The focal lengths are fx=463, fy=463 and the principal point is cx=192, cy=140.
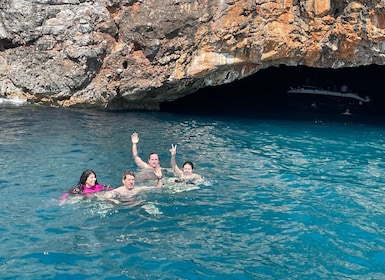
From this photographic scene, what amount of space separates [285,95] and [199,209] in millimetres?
17477

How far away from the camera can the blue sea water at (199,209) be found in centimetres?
629

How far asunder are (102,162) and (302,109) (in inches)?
497

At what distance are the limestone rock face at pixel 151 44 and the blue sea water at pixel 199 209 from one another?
2.67 meters

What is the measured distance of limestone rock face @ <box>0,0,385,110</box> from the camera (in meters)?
15.5

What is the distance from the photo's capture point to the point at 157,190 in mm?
9516

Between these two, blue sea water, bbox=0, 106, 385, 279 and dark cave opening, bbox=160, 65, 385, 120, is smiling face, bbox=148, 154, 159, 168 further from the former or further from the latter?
dark cave opening, bbox=160, 65, 385, 120

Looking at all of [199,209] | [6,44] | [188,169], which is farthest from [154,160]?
[6,44]

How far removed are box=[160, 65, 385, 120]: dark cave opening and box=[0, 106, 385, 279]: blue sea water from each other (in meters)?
5.80

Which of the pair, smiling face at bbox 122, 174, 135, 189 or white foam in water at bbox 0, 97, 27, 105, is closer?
smiling face at bbox 122, 174, 135, 189

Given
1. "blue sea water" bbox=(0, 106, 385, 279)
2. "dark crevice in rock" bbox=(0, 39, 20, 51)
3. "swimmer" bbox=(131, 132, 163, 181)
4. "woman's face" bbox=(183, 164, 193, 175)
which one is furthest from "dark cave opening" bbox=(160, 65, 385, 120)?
"woman's face" bbox=(183, 164, 193, 175)

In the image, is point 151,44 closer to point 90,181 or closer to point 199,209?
point 90,181

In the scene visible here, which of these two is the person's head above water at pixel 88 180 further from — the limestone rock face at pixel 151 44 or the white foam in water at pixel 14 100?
the white foam in water at pixel 14 100

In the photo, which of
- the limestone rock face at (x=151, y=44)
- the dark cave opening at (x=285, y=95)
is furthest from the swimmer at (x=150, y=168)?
the dark cave opening at (x=285, y=95)

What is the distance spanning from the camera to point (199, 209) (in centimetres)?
845
